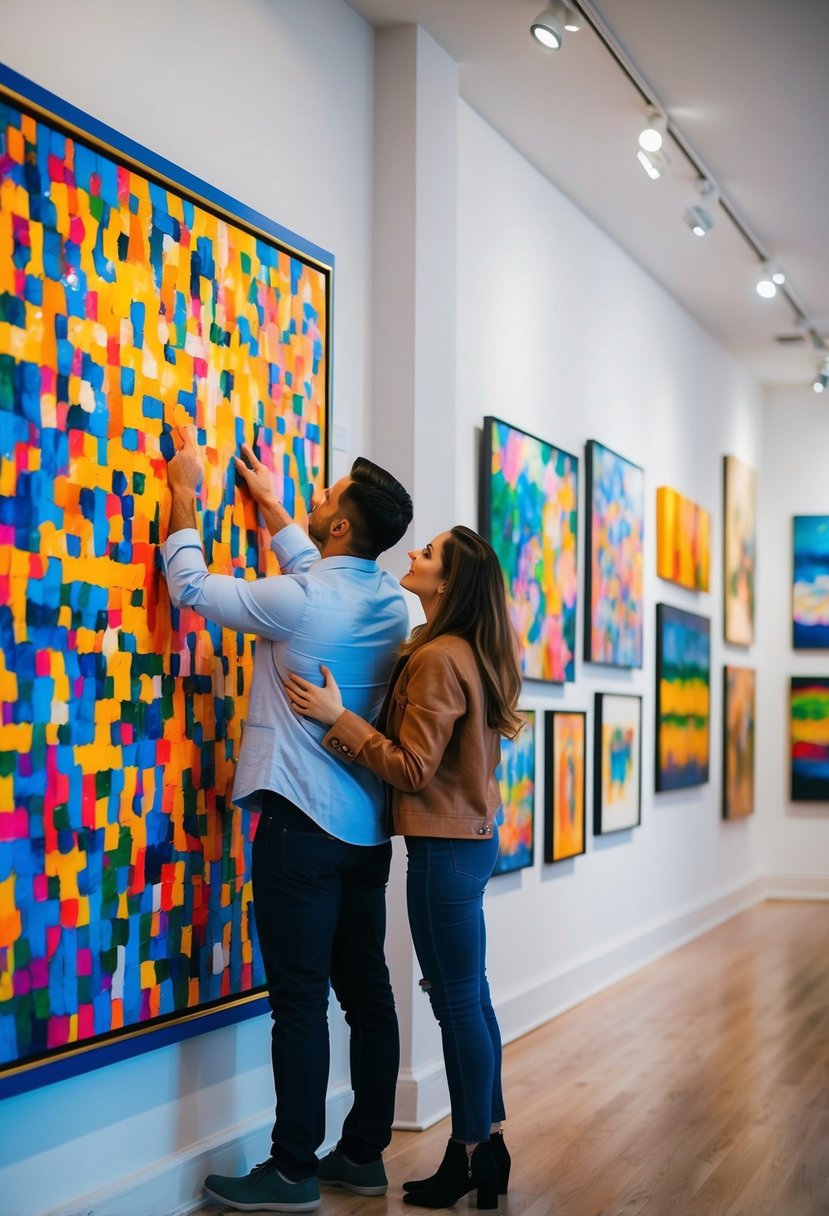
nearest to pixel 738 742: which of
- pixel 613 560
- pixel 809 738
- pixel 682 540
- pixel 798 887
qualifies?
pixel 809 738

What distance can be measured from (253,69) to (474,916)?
7.03ft

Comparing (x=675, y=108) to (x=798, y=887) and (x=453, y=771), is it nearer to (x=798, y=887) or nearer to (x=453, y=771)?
(x=453, y=771)

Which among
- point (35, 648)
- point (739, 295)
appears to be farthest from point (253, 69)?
point (739, 295)

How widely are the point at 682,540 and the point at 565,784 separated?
2232 millimetres

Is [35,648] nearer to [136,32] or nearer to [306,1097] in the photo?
[306,1097]

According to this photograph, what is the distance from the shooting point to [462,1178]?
319 cm

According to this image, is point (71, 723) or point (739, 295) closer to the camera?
point (71, 723)

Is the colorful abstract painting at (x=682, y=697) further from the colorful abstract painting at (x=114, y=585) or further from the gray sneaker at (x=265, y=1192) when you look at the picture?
the gray sneaker at (x=265, y=1192)

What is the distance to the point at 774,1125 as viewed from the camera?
157 inches

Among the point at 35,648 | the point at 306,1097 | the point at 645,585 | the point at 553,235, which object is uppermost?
the point at 553,235

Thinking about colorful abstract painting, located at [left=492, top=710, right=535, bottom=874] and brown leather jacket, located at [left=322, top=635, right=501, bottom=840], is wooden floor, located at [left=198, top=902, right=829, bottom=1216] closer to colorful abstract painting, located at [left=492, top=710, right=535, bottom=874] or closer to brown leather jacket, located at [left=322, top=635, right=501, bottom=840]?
colorful abstract painting, located at [left=492, top=710, right=535, bottom=874]

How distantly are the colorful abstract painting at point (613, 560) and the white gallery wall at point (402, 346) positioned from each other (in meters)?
0.08

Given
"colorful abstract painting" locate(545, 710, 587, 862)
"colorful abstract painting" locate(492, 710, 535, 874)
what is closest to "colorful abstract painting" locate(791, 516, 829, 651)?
"colorful abstract painting" locate(545, 710, 587, 862)

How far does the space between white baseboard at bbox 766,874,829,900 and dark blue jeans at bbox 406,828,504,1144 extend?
6485mm
